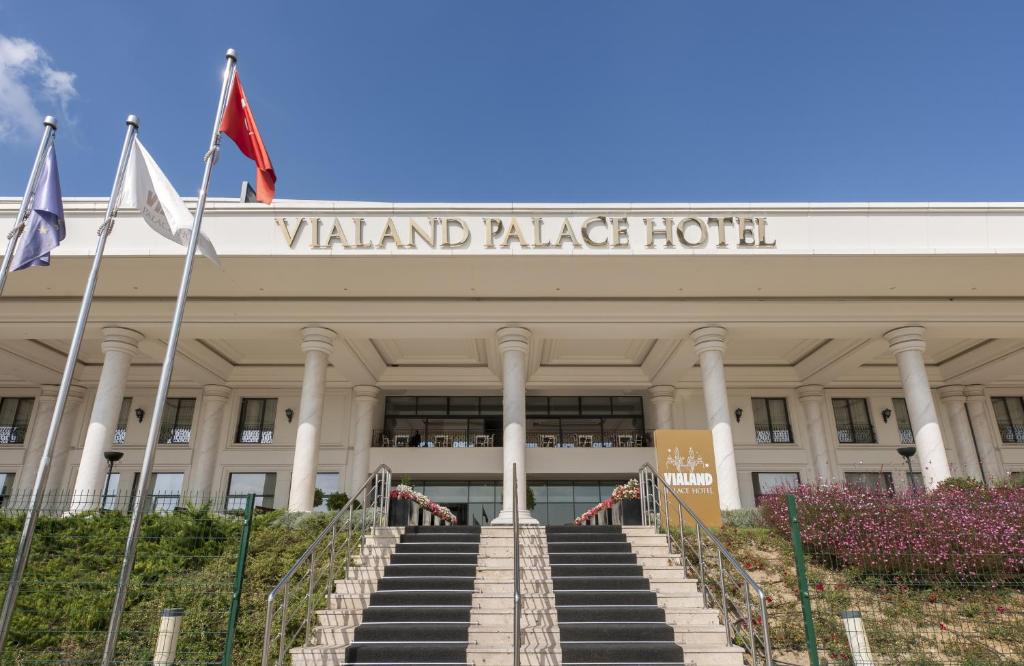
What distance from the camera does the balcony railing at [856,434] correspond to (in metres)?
21.7

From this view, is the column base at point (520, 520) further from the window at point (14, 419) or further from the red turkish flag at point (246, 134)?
the window at point (14, 419)

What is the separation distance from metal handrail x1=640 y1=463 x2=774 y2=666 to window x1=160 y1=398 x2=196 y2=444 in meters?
16.5

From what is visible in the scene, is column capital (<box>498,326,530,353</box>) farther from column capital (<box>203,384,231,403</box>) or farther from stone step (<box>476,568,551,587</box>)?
column capital (<box>203,384,231,403</box>)

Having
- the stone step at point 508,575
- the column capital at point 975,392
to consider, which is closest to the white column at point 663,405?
the column capital at point 975,392

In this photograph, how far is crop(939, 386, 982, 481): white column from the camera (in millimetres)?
20734

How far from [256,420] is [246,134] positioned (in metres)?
15.6

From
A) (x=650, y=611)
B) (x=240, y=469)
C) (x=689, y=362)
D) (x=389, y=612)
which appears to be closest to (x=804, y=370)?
(x=689, y=362)

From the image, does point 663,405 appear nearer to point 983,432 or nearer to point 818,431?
point 818,431

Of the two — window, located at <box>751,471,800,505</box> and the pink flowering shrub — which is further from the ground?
window, located at <box>751,471,800,505</box>

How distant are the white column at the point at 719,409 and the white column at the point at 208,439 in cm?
1533

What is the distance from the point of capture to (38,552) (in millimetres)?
10516

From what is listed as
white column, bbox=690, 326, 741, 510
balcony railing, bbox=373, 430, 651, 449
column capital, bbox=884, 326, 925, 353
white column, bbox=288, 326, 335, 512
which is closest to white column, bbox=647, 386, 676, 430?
balcony railing, bbox=373, 430, 651, 449

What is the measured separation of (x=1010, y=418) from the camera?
72.6 feet

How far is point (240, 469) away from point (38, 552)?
1070 cm
